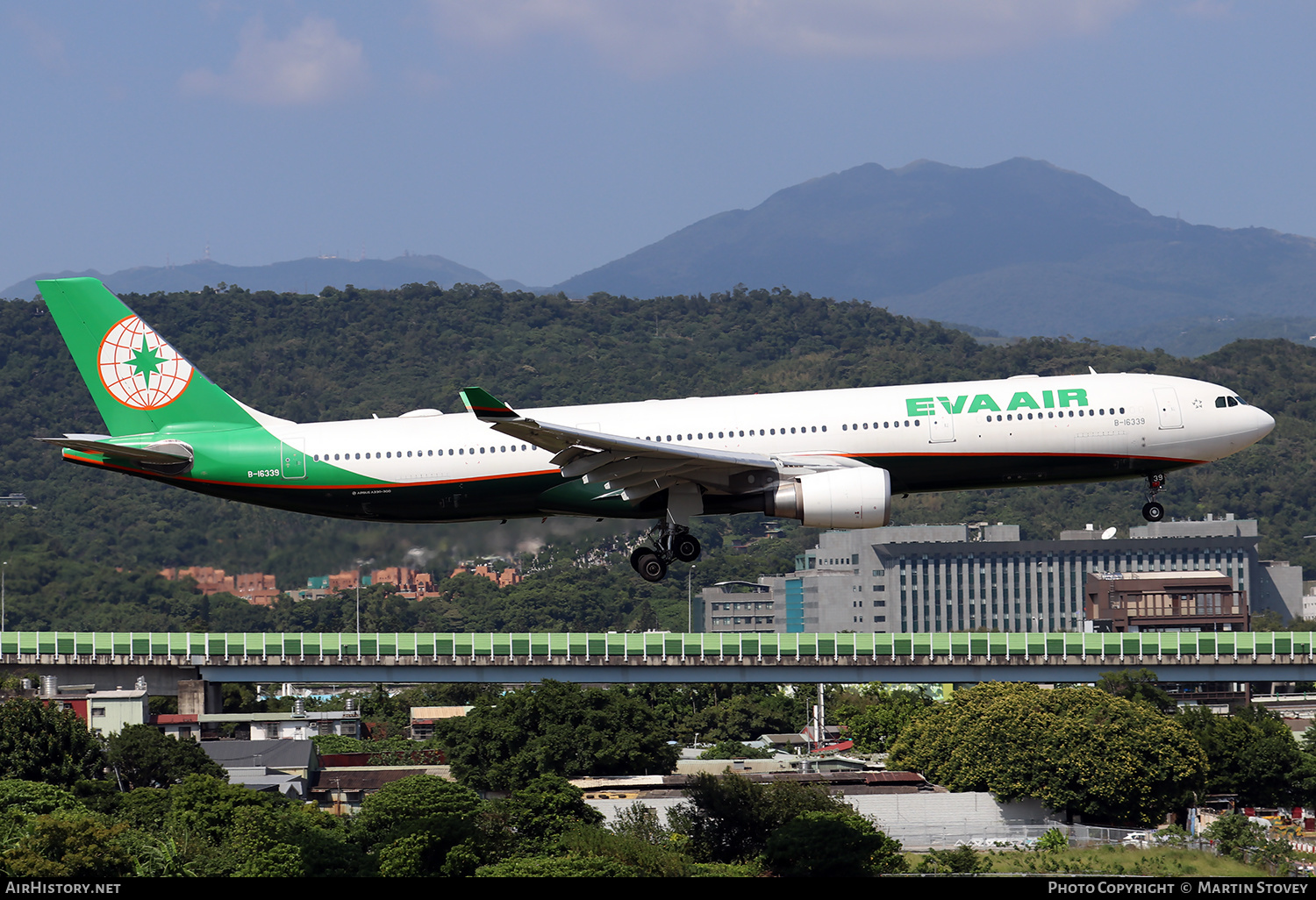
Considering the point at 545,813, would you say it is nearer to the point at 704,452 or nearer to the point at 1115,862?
the point at 1115,862

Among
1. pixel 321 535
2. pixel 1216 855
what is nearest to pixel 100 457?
pixel 321 535

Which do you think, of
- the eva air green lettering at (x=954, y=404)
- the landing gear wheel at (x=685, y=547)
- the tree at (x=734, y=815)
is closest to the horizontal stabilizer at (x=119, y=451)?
the landing gear wheel at (x=685, y=547)

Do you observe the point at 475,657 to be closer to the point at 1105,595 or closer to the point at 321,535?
the point at 321,535

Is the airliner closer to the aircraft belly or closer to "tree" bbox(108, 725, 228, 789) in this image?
the aircraft belly

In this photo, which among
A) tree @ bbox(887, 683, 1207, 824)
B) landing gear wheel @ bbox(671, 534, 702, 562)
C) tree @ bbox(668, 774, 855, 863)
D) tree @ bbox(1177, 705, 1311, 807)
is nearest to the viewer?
landing gear wheel @ bbox(671, 534, 702, 562)

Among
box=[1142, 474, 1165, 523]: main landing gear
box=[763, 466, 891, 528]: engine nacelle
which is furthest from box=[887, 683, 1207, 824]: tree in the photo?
box=[763, 466, 891, 528]: engine nacelle

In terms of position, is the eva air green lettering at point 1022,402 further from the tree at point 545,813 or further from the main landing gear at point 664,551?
the tree at point 545,813

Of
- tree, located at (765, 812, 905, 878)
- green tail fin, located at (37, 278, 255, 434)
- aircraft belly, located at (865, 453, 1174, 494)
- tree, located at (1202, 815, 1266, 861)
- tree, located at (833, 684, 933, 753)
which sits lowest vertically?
tree, located at (833, 684, 933, 753)

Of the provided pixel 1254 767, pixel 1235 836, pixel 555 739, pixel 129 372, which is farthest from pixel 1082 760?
pixel 129 372
